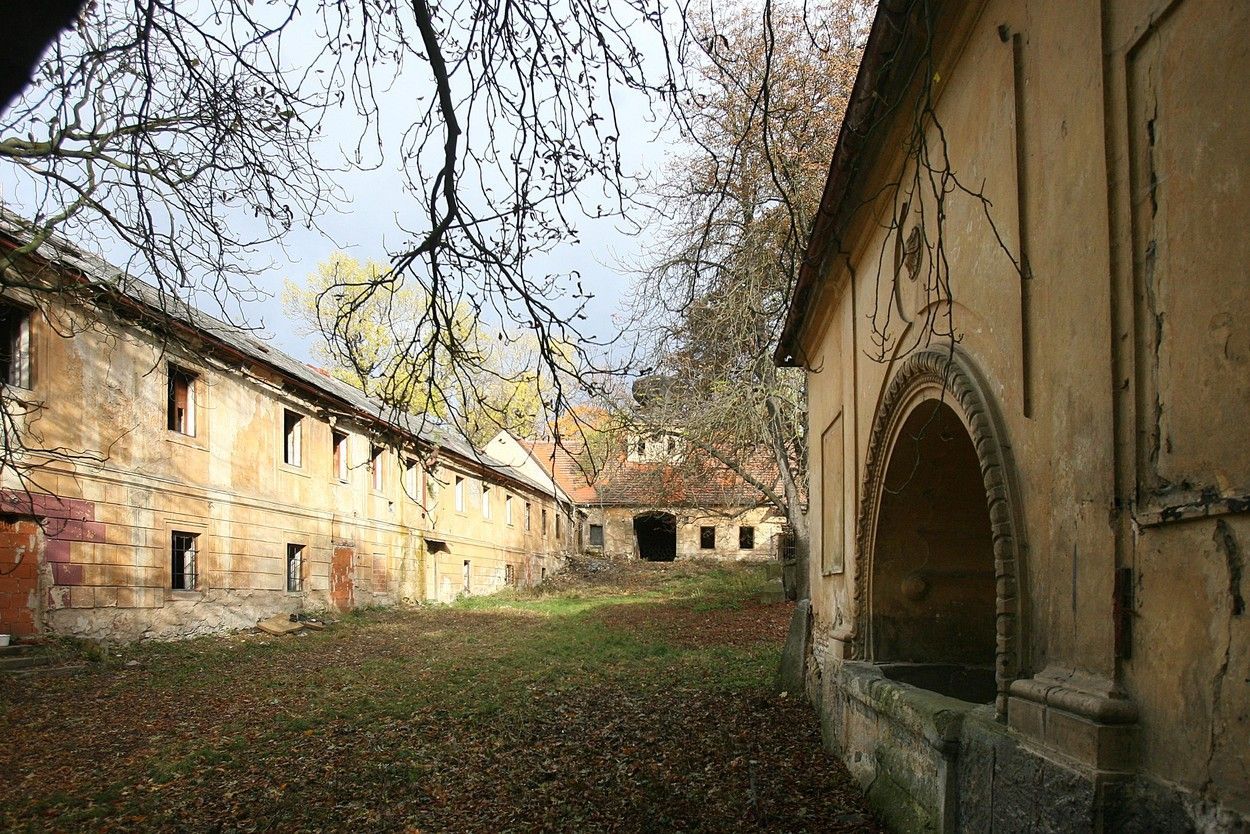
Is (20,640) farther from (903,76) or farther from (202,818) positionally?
(903,76)

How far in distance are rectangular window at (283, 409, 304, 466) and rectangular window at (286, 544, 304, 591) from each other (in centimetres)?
185

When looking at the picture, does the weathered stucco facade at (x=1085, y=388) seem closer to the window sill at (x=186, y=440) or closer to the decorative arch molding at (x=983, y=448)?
the decorative arch molding at (x=983, y=448)

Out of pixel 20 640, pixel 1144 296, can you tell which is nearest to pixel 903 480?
pixel 1144 296

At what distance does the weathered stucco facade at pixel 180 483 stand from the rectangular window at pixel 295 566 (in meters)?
0.04

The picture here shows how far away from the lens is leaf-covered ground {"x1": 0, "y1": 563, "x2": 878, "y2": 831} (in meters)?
5.96

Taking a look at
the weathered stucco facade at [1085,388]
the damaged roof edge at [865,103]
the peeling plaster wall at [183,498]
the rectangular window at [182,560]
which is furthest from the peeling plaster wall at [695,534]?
the weathered stucco facade at [1085,388]

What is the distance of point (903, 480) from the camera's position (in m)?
5.73

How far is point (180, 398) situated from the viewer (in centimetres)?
1500

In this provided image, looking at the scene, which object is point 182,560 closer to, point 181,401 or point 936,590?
point 181,401

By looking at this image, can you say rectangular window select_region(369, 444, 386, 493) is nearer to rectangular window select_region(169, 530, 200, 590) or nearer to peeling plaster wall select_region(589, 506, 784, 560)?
rectangular window select_region(169, 530, 200, 590)

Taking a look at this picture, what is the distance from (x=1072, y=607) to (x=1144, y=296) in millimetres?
1125

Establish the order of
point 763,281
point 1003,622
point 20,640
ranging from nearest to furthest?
point 1003,622 < point 20,640 < point 763,281

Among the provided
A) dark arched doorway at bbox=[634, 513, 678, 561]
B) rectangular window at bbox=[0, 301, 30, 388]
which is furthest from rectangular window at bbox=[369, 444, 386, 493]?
dark arched doorway at bbox=[634, 513, 678, 561]

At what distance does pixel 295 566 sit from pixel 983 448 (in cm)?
1733
